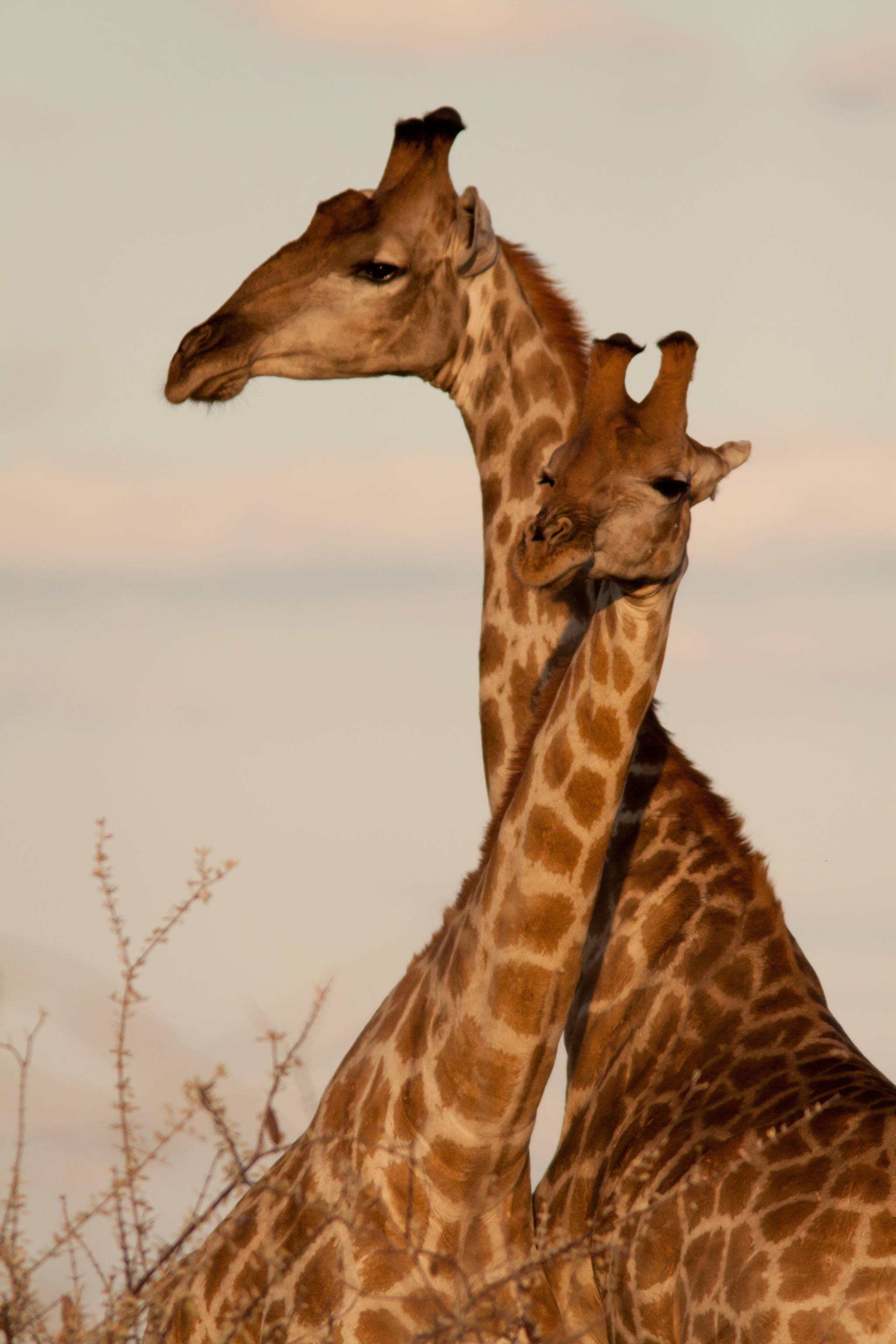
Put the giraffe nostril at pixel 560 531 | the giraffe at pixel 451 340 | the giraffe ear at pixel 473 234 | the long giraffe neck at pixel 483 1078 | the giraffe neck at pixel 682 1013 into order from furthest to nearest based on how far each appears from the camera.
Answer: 1. the giraffe ear at pixel 473 234
2. the giraffe at pixel 451 340
3. the giraffe neck at pixel 682 1013
4. the long giraffe neck at pixel 483 1078
5. the giraffe nostril at pixel 560 531

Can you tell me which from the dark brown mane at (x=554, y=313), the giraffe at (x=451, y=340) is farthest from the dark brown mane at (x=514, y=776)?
the dark brown mane at (x=554, y=313)

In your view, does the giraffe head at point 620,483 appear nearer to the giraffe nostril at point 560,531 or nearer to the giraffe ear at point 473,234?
the giraffe nostril at point 560,531

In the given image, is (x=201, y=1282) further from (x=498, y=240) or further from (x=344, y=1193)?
(x=498, y=240)

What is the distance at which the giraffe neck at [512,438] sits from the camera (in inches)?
379

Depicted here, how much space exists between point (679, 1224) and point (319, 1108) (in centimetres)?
186

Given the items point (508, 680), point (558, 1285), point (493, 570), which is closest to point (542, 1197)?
point (558, 1285)

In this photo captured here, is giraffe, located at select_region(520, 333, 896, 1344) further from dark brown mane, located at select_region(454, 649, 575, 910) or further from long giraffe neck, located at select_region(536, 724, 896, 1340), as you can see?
dark brown mane, located at select_region(454, 649, 575, 910)

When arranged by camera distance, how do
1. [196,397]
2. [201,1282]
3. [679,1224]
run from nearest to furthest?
[679,1224]
[201,1282]
[196,397]

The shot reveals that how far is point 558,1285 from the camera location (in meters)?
7.83

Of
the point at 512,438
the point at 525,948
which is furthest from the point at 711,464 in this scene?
the point at 512,438

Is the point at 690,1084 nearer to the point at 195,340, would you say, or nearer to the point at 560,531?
the point at 560,531

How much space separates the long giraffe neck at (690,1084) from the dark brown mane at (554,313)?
2299 mm

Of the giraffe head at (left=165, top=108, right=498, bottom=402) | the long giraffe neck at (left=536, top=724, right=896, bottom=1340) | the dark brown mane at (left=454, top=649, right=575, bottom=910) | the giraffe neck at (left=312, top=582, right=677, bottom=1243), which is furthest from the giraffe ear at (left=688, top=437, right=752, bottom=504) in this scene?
the giraffe head at (left=165, top=108, right=498, bottom=402)

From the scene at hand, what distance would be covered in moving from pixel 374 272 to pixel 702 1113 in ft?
15.5
